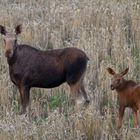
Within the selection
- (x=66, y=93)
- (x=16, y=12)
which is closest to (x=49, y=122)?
(x=66, y=93)

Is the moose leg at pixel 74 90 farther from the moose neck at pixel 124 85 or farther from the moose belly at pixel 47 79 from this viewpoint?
the moose neck at pixel 124 85

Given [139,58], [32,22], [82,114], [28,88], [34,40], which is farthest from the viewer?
[32,22]

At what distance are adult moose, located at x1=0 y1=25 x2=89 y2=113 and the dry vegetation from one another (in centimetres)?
38

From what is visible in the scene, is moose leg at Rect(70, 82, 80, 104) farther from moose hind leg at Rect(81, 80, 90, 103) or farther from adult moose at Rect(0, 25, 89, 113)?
moose hind leg at Rect(81, 80, 90, 103)

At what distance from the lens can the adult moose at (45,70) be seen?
9984mm

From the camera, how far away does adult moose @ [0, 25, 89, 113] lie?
9.98m

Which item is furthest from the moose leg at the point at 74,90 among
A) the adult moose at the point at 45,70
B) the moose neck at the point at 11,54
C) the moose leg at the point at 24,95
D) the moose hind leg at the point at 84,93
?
the moose neck at the point at 11,54

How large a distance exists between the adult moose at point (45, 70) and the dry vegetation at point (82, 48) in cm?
38

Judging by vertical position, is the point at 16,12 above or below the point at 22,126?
above

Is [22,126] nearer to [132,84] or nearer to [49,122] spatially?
[49,122]

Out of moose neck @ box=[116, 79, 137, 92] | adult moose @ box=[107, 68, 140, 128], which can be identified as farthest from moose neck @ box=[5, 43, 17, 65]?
moose neck @ box=[116, 79, 137, 92]

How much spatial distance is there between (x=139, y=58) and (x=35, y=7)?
192 inches

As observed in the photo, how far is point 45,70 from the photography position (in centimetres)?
1014

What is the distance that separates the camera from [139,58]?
1195cm
